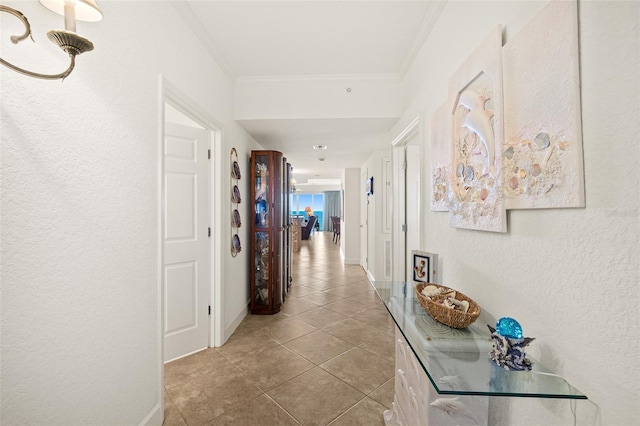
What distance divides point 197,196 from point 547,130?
7.91 feet

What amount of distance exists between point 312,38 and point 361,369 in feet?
9.03

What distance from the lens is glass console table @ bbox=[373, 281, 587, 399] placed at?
2.44 ft

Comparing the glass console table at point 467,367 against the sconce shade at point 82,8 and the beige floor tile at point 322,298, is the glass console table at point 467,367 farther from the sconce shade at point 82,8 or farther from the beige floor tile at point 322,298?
the beige floor tile at point 322,298

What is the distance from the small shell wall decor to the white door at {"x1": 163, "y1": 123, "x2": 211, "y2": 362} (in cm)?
34

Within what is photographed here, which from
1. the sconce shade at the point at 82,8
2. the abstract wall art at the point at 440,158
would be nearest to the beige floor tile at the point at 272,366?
the abstract wall art at the point at 440,158

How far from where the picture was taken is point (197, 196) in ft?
7.65

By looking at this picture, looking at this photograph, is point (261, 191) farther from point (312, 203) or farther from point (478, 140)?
point (312, 203)

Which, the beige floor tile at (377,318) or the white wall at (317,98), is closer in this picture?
the white wall at (317,98)

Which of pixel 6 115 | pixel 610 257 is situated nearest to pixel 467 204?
pixel 610 257

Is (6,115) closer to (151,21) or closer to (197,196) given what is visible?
(151,21)

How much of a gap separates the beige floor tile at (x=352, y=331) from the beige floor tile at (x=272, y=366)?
561 millimetres

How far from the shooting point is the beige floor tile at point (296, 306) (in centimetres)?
332

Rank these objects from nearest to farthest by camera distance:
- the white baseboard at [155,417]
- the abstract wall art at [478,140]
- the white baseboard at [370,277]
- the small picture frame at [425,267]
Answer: the abstract wall art at [478,140]
the white baseboard at [155,417]
the small picture frame at [425,267]
the white baseboard at [370,277]

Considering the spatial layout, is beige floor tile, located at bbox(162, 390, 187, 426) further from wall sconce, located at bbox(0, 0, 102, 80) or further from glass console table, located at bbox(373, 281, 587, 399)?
wall sconce, located at bbox(0, 0, 102, 80)
